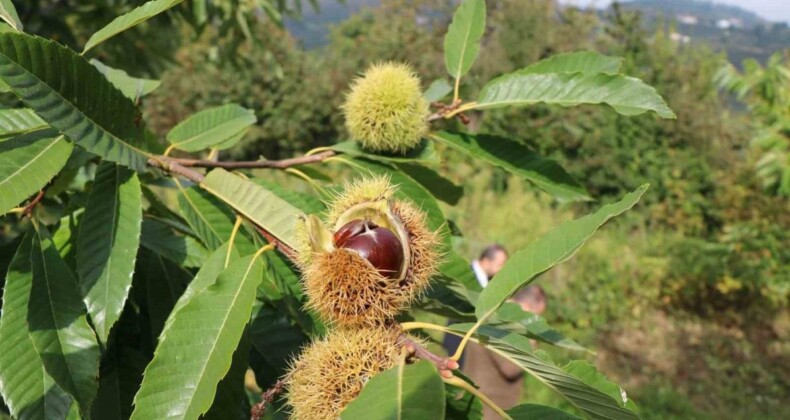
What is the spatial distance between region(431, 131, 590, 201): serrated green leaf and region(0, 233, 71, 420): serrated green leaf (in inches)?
24.4

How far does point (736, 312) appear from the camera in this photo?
6.08 m

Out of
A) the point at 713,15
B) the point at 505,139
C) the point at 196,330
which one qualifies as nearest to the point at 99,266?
the point at 196,330

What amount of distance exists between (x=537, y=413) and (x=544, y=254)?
0.15m

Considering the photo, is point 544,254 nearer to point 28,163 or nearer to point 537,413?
point 537,413

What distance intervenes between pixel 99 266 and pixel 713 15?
842 inches

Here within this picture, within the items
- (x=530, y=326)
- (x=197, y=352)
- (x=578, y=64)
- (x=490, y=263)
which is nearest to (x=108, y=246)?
(x=197, y=352)

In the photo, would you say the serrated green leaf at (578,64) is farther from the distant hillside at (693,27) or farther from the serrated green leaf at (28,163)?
the distant hillside at (693,27)

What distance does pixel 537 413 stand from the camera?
63cm

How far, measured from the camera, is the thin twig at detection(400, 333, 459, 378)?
1.98 ft

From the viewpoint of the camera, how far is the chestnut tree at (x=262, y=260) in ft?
2.05

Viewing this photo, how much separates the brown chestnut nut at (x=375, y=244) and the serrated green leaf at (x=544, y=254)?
0.33 ft

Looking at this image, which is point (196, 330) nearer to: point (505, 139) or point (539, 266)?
point (539, 266)

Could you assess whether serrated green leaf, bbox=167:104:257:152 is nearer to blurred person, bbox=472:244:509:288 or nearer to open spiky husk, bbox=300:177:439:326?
open spiky husk, bbox=300:177:439:326

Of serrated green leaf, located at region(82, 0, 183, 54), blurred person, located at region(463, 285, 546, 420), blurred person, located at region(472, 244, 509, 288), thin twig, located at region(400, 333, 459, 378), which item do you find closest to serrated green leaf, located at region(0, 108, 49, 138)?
serrated green leaf, located at region(82, 0, 183, 54)
